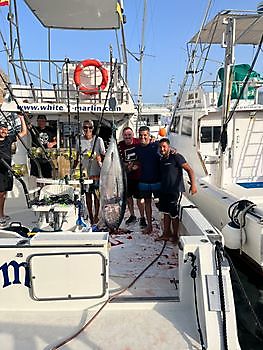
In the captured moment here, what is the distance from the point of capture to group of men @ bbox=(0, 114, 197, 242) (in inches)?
160

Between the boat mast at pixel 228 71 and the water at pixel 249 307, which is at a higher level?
the boat mast at pixel 228 71

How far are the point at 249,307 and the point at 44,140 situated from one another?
3.85 meters

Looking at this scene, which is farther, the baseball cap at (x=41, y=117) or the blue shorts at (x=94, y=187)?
the baseball cap at (x=41, y=117)

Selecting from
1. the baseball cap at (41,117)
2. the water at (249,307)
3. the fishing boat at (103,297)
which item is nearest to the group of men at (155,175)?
the fishing boat at (103,297)

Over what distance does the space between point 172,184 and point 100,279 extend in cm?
173

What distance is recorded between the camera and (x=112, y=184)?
4.00m

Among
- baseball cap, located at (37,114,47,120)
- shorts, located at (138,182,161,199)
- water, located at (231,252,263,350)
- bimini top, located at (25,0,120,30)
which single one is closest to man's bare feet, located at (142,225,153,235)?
shorts, located at (138,182,161,199)

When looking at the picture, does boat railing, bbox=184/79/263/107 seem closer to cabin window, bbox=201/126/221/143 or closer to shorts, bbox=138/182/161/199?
cabin window, bbox=201/126/221/143

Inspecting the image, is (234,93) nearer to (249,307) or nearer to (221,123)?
(221,123)

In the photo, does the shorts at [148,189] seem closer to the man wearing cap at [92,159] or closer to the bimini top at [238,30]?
the man wearing cap at [92,159]

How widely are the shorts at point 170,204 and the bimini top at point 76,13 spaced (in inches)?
109

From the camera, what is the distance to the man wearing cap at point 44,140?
5.39m

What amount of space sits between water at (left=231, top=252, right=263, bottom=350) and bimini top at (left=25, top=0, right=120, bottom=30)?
4.03 metres

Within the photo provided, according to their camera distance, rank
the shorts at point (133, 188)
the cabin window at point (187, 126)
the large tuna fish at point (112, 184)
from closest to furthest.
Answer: the large tuna fish at point (112, 184) → the shorts at point (133, 188) → the cabin window at point (187, 126)
